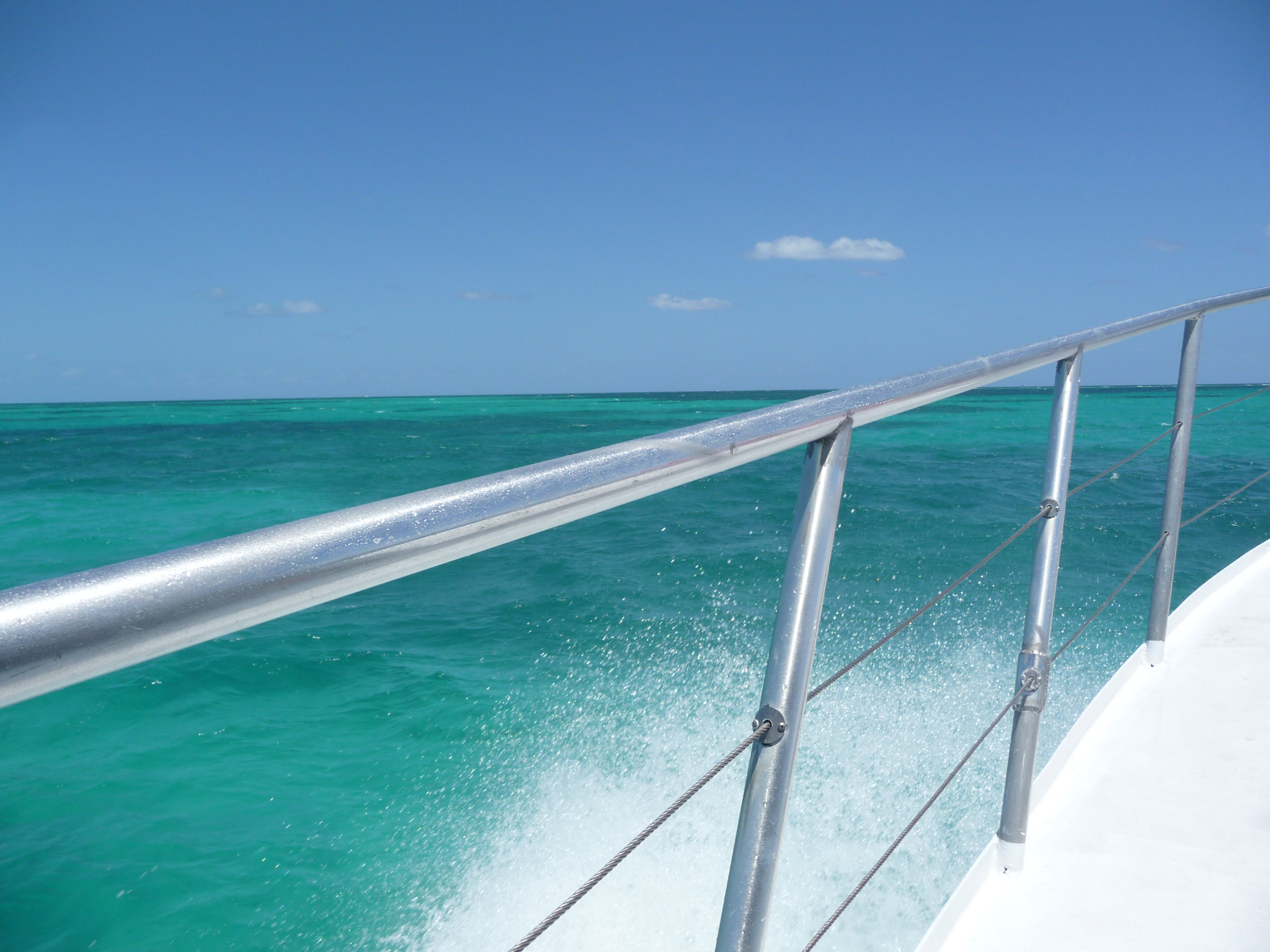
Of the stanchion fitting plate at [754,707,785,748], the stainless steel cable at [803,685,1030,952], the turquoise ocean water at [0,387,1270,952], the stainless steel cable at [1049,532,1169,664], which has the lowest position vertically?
the turquoise ocean water at [0,387,1270,952]

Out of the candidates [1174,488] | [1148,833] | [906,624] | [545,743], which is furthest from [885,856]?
[545,743]

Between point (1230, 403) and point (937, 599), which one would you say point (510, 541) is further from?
point (1230, 403)

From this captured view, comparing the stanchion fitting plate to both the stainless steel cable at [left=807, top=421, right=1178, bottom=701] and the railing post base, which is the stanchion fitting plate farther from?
the railing post base

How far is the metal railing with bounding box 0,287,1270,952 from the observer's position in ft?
1.03

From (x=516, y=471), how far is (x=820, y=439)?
1.04ft

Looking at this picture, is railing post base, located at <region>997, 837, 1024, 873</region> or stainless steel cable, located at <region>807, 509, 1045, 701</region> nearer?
stainless steel cable, located at <region>807, 509, 1045, 701</region>

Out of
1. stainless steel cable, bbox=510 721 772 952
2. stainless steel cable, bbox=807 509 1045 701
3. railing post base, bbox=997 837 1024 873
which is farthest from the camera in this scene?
railing post base, bbox=997 837 1024 873

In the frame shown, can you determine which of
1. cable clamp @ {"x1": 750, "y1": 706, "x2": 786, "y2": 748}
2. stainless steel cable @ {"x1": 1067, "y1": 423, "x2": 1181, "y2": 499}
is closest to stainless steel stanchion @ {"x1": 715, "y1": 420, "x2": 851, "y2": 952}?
cable clamp @ {"x1": 750, "y1": 706, "x2": 786, "y2": 748}

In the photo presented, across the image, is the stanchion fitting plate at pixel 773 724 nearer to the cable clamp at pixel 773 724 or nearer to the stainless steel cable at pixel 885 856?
the cable clamp at pixel 773 724

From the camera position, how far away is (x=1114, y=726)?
175cm

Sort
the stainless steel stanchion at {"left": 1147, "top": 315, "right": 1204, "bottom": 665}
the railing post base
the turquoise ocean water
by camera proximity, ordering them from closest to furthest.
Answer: the railing post base
the stainless steel stanchion at {"left": 1147, "top": 315, "right": 1204, "bottom": 665}
the turquoise ocean water

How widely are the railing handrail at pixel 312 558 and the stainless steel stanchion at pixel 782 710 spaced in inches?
2.4

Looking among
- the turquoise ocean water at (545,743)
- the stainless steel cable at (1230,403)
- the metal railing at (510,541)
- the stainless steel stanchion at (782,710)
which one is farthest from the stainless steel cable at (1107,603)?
the turquoise ocean water at (545,743)

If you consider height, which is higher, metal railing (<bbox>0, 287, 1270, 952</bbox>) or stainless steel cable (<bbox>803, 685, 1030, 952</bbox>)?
metal railing (<bbox>0, 287, 1270, 952</bbox>)
